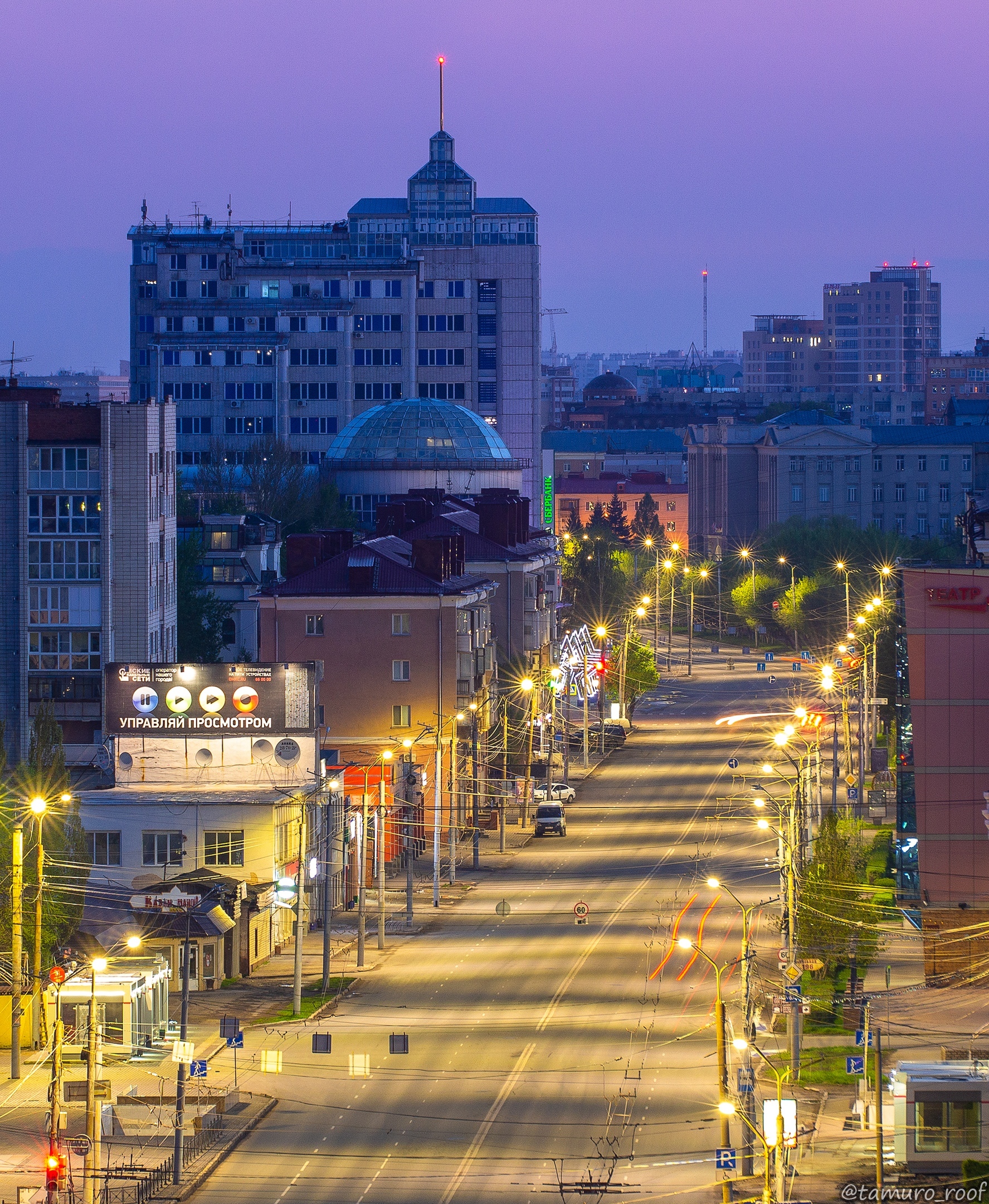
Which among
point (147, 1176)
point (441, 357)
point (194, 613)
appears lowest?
point (147, 1176)

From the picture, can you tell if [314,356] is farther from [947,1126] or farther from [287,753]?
[947,1126]

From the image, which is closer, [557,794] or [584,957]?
[584,957]

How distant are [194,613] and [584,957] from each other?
47689mm

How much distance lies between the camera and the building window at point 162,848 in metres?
63.8

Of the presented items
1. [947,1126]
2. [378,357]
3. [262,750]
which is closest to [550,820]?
[262,750]

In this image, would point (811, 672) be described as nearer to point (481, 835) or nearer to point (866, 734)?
point (866, 734)

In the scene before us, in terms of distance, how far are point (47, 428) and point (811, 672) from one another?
59.5m

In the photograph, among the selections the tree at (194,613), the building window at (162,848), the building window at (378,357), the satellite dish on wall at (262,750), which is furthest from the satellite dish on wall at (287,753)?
the building window at (378,357)

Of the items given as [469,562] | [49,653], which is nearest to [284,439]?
[469,562]

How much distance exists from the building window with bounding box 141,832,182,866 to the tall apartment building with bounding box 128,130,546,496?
111m

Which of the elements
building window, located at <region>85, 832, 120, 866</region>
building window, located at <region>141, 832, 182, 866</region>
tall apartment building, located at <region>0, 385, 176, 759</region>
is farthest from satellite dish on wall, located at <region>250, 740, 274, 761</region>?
tall apartment building, located at <region>0, 385, 176, 759</region>

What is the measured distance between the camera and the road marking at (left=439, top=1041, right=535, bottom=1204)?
130 feet

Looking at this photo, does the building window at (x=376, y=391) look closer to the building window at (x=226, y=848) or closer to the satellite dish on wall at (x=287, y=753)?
the satellite dish on wall at (x=287, y=753)

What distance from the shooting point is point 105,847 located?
209ft
